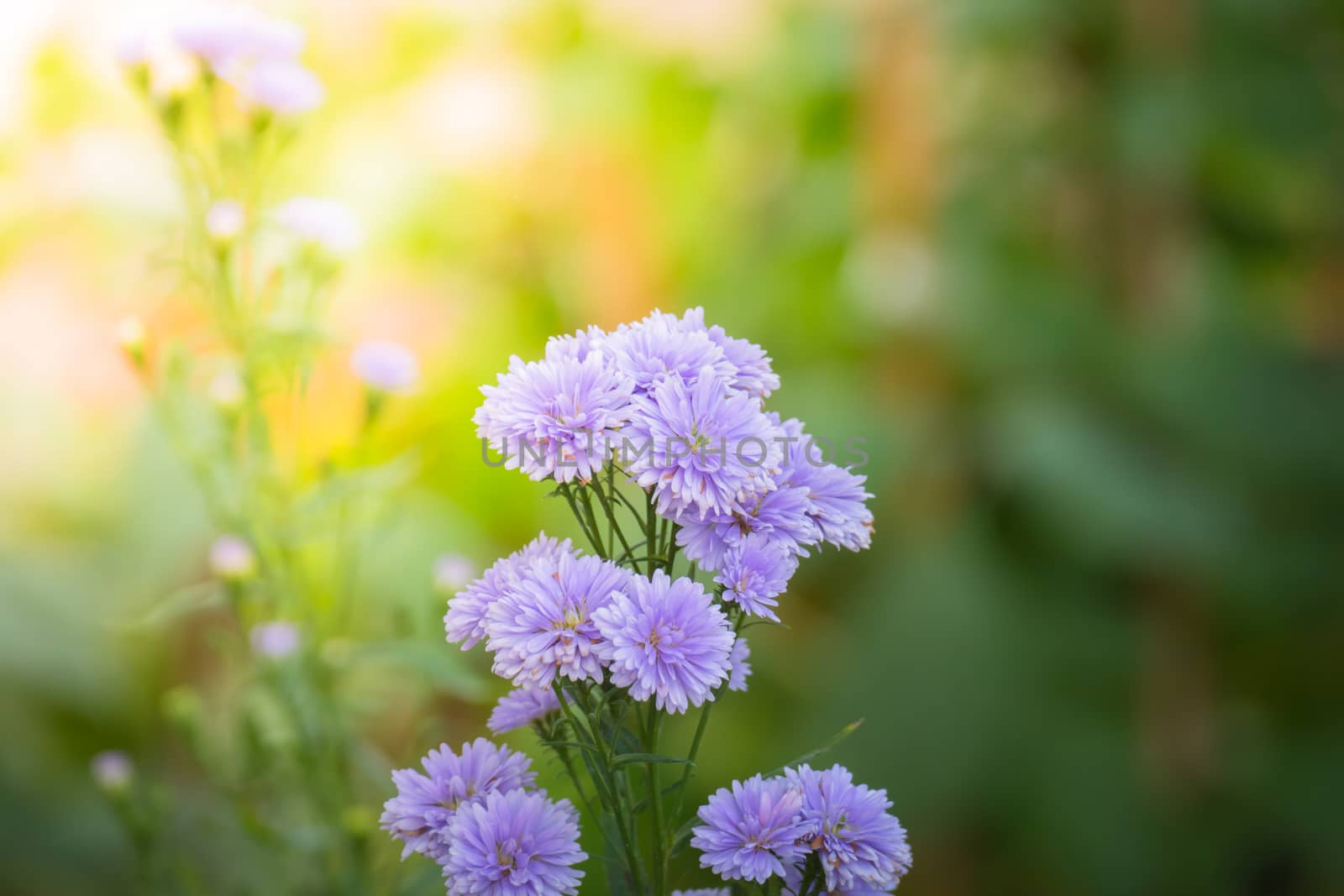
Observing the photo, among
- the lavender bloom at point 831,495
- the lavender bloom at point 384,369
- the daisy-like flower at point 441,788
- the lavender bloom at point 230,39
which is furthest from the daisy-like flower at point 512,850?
the lavender bloom at point 230,39

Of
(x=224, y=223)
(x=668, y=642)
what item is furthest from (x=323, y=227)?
(x=668, y=642)

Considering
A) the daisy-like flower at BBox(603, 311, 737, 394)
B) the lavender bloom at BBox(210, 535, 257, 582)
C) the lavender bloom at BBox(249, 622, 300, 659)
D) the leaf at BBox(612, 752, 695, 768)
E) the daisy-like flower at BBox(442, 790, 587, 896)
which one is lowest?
the daisy-like flower at BBox(442, 790, 587, 896)

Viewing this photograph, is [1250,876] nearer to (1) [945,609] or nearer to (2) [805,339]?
(1) [945,609]

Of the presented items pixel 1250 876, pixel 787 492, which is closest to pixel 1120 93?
pixel 1250 876

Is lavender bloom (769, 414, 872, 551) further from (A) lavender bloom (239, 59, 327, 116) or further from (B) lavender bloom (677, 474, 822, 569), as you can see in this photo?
(A) lavender bloom (239, 59, 327, 116)

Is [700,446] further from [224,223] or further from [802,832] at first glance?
[224,223]

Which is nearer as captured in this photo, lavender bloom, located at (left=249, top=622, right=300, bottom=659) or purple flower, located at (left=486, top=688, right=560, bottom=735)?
purple flower, located at (left=486, top=688, right=560, bottom=735)

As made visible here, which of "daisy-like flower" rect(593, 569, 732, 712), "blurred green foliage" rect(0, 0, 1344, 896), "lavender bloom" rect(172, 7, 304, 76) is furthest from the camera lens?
"blurred green foliage" rect(0, 0, 1344, 896)

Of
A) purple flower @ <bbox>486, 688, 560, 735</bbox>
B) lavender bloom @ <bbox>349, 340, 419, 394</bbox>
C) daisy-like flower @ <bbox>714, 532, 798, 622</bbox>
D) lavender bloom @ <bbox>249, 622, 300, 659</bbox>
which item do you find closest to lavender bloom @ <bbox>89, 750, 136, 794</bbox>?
lavender bloom @ <bbox>249, 622, 300, 659</bbox>
